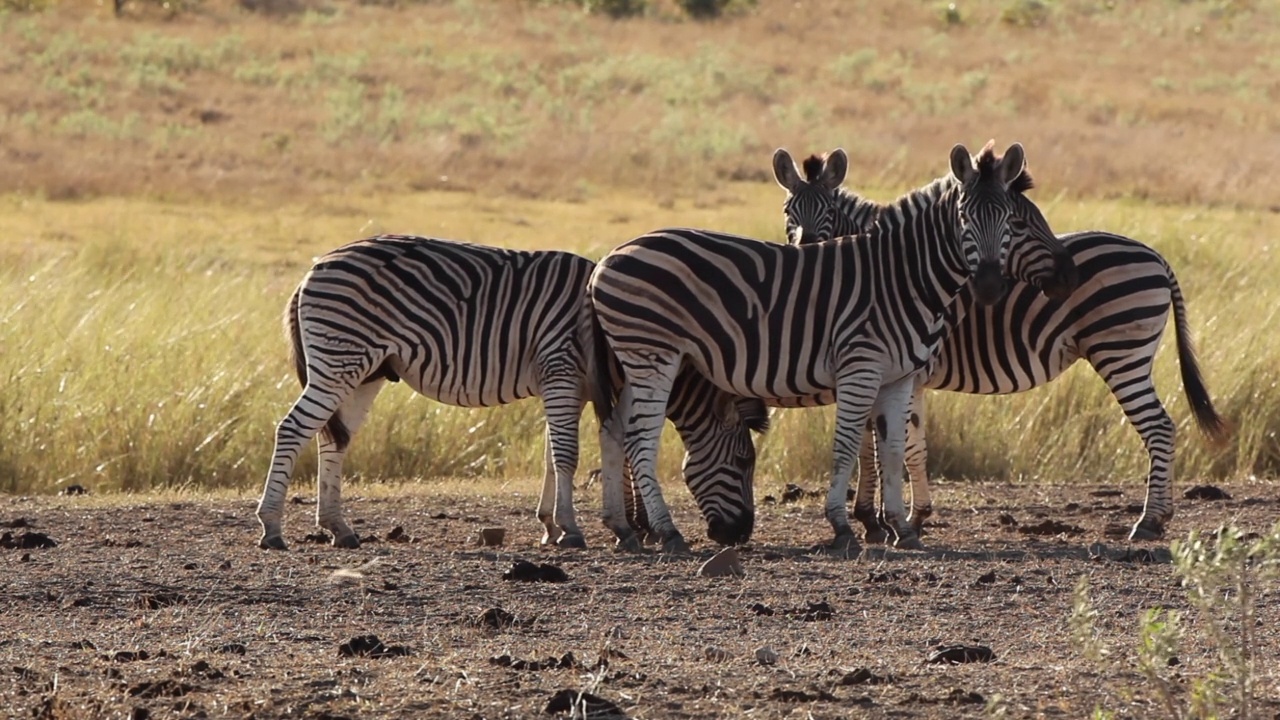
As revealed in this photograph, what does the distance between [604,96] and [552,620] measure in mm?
33528

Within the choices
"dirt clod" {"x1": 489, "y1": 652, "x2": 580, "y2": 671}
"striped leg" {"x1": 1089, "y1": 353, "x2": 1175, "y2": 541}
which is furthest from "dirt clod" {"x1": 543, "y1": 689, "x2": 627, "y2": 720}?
"striped leg" {"x1": 1089, "y1": 353, "x2": 1175, "y2": 541}

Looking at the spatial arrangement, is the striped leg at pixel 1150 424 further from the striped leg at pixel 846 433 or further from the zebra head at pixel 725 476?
the zebra head at pixel 725 476

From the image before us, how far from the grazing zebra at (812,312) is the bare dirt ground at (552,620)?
0.64 meters

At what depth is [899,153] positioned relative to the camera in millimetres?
30578

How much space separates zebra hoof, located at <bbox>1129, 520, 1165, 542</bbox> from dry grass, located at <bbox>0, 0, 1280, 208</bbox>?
1864cm

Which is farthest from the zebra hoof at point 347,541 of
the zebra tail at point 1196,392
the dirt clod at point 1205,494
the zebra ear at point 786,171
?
the dirt clod at point 1205,494

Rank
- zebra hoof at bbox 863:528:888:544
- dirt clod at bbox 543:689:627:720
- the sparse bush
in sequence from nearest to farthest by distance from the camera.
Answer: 1. dirt clod at bbox 543:689:627:720
2. zebra hoof at bbox 863:528:888:544
3. the sparse bush

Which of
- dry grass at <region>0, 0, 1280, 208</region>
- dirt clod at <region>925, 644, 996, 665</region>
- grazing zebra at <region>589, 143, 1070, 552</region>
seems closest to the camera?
dirt clod at <region>925, 644, 996, 665</region>

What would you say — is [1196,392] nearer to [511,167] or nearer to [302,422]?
[302,422]

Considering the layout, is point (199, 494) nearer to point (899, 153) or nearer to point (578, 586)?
point (578, 586)

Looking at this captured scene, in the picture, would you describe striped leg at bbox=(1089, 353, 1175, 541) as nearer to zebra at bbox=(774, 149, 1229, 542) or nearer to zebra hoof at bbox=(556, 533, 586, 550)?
zebra at bbox=(774, 149, 1229, 542)

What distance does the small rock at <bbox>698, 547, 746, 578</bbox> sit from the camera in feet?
24.7

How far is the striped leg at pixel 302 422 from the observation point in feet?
28.3

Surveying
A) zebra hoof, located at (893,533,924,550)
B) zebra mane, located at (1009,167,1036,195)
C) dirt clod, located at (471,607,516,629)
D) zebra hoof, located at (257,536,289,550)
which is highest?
zebra mane, located at (1009,167,1036,195)
